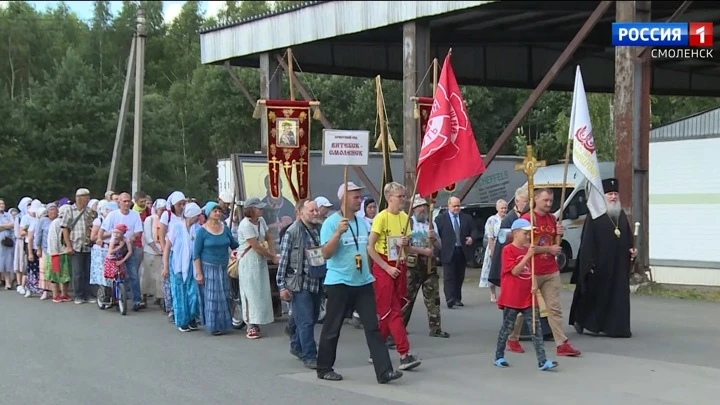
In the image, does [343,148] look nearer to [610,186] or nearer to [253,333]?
[253,333]

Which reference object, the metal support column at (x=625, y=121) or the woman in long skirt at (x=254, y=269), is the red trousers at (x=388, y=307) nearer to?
the woman in long skirt at (x=254, y=269)

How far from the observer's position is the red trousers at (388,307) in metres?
8.73

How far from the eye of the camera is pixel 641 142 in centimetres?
1577

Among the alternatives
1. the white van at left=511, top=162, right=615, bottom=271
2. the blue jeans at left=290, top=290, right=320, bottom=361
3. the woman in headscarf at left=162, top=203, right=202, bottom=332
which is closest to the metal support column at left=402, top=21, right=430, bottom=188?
the woman in headscarf at left=162, top=203, right=202, bottom=332

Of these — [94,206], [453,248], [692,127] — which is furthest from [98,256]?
[692,127]

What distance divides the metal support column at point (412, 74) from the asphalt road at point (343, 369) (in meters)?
4.44

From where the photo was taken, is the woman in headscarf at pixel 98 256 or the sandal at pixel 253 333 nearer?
the sandal at pixel 253 333

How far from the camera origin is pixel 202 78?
44188mm

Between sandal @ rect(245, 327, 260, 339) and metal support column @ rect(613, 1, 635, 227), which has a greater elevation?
metal support column @ rect(613, 1, 635, 227)

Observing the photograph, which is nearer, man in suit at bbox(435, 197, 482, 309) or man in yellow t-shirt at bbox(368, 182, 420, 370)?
man in yellow t-shirt at bbox(368, 182, 420, 370)

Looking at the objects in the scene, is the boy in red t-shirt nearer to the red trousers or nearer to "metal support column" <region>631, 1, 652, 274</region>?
the red trousers

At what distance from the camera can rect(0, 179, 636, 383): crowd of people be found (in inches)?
338

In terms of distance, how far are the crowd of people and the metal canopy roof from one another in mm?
4400

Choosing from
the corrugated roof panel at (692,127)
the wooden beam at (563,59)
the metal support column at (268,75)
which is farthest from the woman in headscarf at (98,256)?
the corrugated roof panel at (692,127)
